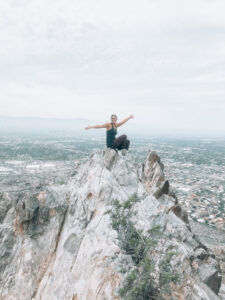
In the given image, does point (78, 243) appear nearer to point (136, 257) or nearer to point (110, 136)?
point (136, 257)

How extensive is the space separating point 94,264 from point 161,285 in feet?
7.00

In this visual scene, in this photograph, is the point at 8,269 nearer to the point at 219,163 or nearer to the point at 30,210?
the point at 30,210

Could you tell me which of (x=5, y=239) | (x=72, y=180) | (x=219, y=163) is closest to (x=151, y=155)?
(x=72, y=180)

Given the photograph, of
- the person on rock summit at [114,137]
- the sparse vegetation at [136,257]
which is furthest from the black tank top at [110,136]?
the sparse vegetation at [136,257]

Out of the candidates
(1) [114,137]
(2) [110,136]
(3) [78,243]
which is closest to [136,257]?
(3) [78,243]

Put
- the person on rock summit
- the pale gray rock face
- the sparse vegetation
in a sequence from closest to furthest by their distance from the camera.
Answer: the sparse vegetation → the pale gray rock face → the person on rock summit

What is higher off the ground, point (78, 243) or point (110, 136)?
point (110, 136)

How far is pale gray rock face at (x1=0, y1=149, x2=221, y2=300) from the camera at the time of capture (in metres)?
8.45

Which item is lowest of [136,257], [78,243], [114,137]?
[78,243]

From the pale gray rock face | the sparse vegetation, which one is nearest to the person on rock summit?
the pale gray rock face

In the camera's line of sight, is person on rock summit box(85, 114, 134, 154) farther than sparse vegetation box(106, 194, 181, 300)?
Yes

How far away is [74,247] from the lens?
959 centimetres

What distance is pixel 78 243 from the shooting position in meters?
9.62

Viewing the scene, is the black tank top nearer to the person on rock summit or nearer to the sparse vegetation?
the person on rock summit
